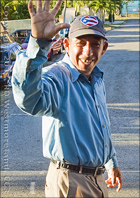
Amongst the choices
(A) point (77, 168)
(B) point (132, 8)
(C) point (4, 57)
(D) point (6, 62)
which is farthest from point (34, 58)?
(B) point (132, 8)

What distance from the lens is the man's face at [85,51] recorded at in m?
2.60

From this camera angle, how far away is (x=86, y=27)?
2668 mm

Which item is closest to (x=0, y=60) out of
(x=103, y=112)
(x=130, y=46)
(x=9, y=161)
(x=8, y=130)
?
(x=8, y=130)

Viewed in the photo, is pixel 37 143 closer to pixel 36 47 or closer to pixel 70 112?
pixel 70 112

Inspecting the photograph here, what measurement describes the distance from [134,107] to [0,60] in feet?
17.1

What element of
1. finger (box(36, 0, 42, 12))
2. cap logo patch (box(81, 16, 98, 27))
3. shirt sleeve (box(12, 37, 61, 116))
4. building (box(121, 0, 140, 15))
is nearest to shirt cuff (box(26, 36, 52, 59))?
shirt sleeve (box(12, 37, 61, 116))

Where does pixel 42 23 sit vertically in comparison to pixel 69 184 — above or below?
above

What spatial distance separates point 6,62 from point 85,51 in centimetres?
973

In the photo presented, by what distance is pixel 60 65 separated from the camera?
2627 mm

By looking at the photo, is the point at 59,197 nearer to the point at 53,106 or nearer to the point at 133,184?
the point at 53,106

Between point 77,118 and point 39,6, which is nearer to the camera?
point 39,6

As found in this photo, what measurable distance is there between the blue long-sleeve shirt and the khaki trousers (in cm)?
12

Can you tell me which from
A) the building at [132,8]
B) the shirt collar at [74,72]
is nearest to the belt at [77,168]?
the shirt collar at [74,72]

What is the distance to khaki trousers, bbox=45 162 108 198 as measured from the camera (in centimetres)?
257
